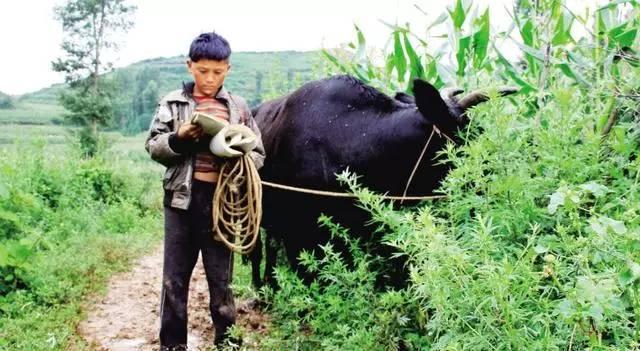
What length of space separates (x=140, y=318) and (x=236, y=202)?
2222mm

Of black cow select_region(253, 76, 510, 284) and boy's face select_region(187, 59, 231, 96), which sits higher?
boy's face select_region(187, 59, 231, 96)

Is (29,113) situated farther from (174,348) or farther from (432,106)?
(432,106)

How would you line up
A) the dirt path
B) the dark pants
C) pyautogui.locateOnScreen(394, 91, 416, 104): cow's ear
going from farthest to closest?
the dirt path
pyautogui.locateOnScreen(394, 91, 416, 104): cow's ear
the dark pants

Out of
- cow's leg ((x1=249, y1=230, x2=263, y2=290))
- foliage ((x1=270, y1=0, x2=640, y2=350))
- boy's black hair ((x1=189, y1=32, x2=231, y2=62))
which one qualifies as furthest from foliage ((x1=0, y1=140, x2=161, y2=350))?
foliage ((x1=270, y1=0, x2=640, y2=350))

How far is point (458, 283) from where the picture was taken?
1.95 meters

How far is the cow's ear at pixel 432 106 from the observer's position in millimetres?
3180

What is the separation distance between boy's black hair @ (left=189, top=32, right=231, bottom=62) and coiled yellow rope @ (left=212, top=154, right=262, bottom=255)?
539 millimetres

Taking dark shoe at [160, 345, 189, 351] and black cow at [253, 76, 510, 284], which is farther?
dark shoe at [160, 345, 189, 351]

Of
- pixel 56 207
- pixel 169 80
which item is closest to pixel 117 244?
pixel 56 207

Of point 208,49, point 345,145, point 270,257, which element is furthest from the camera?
point 270,257

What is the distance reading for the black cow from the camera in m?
3.35

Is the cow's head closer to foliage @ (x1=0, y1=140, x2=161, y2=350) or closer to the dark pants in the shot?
Answer: the dark pants

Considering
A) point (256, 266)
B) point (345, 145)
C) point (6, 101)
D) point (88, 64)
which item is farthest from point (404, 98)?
point (6, 101)

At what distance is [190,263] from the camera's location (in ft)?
11.6
